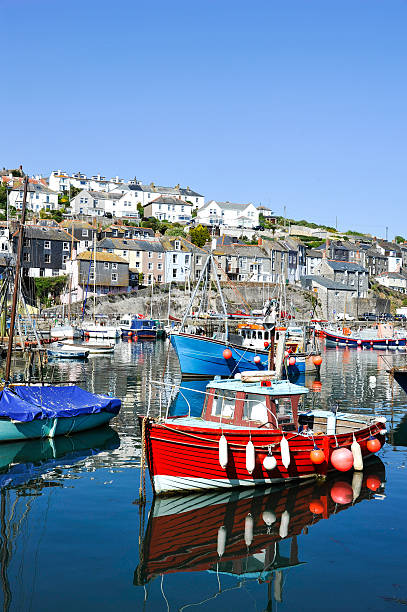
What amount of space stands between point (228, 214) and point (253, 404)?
128 meters

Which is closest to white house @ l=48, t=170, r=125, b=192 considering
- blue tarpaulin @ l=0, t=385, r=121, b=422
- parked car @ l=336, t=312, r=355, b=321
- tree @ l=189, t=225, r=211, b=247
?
tree @ l=189, t=225, r=211, b=247

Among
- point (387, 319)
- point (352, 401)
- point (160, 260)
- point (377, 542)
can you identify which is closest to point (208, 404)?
point (377, 542)

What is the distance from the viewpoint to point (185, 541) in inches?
582

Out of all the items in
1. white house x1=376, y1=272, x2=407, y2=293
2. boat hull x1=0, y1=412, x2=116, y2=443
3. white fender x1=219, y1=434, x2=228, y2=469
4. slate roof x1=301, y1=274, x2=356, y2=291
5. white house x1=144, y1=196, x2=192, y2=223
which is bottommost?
boat hull x1=0, y1=412, x2=116, y2=443

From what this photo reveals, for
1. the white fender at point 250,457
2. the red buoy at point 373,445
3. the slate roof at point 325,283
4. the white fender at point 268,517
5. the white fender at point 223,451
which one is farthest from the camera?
the slate roof at point 325,283

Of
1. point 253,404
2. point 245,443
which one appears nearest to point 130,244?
point 253,404

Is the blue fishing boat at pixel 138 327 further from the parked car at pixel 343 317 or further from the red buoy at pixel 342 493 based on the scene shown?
the red buoy at pixel 342 493

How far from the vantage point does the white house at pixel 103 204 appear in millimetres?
132875

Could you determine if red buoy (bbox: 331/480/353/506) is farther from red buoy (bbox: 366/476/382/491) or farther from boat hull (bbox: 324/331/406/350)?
boat hull (bbox: 324/331/406/350)

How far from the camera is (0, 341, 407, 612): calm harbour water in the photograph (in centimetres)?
1212

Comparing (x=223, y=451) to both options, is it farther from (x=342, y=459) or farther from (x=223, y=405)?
(x=342, y=459)

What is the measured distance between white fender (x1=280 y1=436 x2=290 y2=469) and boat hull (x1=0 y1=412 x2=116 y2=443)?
10.4 m

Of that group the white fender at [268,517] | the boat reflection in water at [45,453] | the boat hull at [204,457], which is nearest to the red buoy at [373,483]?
the boat hull at [204,457]

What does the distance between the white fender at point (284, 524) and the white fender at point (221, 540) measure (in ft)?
4.81
